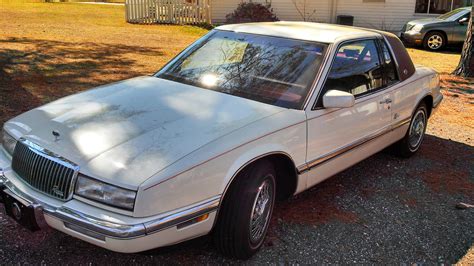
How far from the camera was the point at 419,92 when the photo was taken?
534cm

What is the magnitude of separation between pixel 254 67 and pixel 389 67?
64.4 inches

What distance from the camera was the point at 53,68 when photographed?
900cm

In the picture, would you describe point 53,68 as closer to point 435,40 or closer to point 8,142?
point 8,142

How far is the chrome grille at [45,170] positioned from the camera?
2.81 m

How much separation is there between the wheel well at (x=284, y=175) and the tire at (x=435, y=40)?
1326cm

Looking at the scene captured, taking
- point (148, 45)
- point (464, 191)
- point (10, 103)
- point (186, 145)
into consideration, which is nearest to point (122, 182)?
point (186, 145)

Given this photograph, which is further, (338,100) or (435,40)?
(435,40)

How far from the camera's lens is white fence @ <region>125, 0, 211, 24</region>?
18.8 meters

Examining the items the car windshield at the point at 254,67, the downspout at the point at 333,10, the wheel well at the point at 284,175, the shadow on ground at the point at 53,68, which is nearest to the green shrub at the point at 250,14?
the downspout at the point at 333,10

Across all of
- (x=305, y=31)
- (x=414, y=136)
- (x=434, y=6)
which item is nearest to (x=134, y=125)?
(x=305, y=31)

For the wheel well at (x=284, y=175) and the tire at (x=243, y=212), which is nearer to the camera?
the tire at (x=243, y=212)

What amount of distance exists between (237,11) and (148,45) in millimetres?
6540

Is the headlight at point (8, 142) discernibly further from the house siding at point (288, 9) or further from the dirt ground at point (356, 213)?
the house siding at point (288, 9)

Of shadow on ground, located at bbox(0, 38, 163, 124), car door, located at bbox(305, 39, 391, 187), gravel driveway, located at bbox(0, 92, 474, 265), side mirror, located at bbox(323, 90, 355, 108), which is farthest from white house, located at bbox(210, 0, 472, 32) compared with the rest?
side mirror, located at bbox(323, 90, 355, 108)
